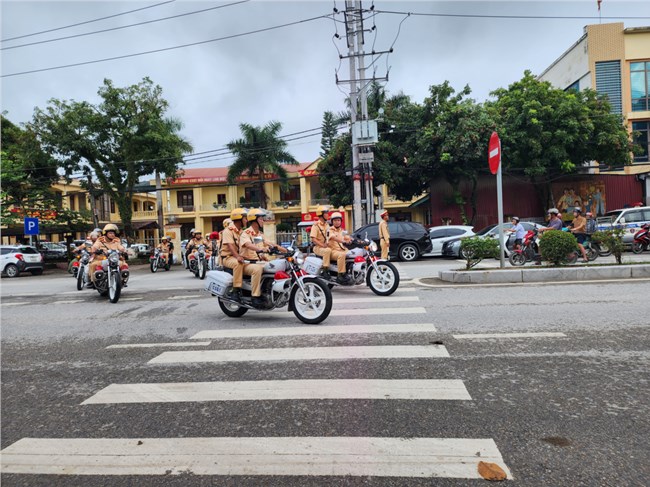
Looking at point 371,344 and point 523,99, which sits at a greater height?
point 523,99

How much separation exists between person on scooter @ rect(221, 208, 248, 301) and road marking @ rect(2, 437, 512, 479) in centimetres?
363

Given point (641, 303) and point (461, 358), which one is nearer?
point (461, 358)

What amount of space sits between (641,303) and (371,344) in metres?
4.46

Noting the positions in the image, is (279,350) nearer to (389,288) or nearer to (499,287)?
(389,288)

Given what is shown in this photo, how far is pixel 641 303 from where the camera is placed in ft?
21.6

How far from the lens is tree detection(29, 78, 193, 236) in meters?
24.2

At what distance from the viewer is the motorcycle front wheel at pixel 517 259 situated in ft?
43.1

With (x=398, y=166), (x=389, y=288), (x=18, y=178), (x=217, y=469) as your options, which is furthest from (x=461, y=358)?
(x=18, y=178)

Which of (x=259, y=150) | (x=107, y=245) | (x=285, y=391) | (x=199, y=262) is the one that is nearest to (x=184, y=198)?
(x=259, y=150)

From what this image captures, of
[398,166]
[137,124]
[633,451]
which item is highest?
[137,124]

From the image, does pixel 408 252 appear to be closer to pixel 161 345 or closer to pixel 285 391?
pixel 161 345

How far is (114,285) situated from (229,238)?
13.1ft

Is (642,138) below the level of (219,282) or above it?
above

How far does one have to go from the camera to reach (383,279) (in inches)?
332
